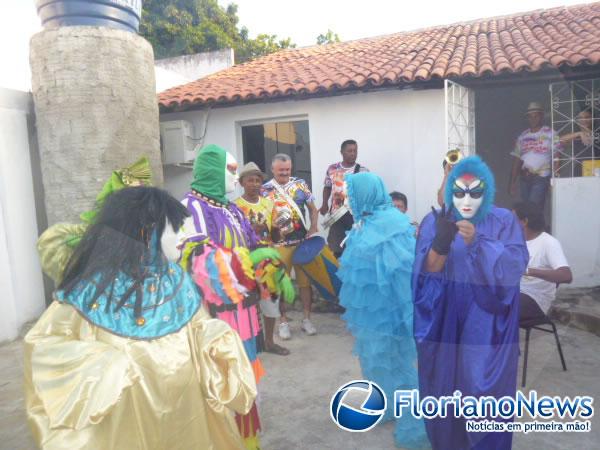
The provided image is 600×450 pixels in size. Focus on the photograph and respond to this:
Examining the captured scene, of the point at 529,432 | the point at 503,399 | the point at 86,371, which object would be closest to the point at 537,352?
the point at 529,432

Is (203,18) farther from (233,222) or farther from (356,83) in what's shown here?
(233,222)

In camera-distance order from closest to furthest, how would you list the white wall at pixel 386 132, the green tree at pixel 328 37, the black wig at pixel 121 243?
the black wig at pixel 121 243
the white wall at pixel 386 132
the green tree at pixel 328 37

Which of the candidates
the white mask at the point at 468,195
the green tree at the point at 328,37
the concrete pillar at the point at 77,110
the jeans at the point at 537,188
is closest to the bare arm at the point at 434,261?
the white mask at the point at 468,195

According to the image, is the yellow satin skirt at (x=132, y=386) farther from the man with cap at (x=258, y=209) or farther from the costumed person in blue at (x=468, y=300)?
the man with cap at (x=258, y=209)

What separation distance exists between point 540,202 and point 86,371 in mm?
6504

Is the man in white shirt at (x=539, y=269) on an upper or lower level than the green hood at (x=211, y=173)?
lower

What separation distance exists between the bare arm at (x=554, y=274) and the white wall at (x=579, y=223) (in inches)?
104

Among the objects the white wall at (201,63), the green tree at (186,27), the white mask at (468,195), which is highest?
the green tree at (186,27)

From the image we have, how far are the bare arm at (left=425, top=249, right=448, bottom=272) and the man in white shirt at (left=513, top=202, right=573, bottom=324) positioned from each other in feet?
5.77

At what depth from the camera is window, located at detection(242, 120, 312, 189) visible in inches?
329

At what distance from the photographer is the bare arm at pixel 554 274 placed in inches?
154

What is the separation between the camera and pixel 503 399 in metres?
2.46

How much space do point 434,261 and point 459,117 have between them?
4.65 meters

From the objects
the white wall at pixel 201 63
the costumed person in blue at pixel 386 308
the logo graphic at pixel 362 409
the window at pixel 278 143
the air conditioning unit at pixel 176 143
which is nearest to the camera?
the costumed person in blue at pixel 386 308
